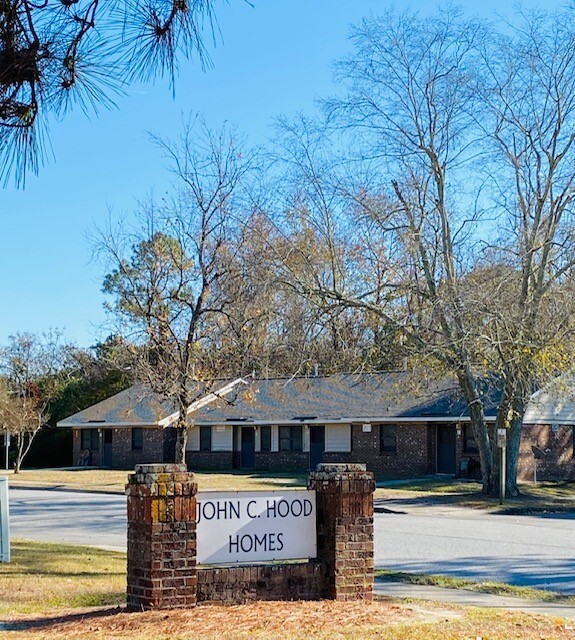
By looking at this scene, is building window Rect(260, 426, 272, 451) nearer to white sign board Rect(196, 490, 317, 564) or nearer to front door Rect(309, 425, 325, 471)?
front door Rect(309, 425, 325, 471)

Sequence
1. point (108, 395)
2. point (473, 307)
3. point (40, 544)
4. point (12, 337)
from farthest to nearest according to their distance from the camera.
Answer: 1. point (12, 337)
2. point (108, 395)
3. point (473, 307)
4. point (40, 544)

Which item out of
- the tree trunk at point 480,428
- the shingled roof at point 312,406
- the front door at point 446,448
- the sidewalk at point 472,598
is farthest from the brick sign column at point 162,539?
the front door at point 446,448

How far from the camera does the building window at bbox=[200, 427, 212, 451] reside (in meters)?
49.6

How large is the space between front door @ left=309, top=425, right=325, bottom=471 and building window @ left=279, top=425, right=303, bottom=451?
1.92 feet

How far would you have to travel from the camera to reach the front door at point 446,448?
137 feet

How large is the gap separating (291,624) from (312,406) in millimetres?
37690

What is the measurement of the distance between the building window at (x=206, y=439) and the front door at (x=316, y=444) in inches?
234

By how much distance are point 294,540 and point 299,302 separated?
63.3 feet

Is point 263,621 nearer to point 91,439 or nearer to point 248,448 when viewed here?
point 248,448

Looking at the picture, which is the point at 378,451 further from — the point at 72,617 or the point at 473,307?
the point at 72,617

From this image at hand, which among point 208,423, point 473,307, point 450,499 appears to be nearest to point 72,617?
point 473,307

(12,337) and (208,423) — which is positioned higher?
(12,337)

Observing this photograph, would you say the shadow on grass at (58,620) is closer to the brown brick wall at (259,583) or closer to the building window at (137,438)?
the brown brick wall at (259,583)

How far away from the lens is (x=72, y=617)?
31.3ft
